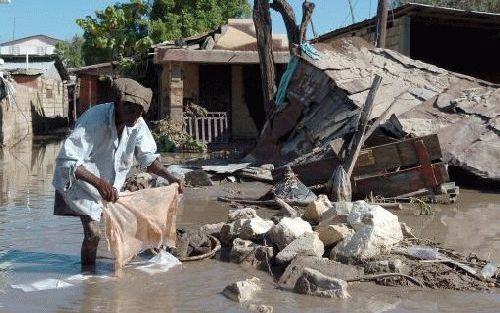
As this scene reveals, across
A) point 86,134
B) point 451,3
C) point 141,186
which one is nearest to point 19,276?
point 86,134

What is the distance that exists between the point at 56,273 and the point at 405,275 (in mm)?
2702

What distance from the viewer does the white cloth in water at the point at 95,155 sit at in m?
4.76

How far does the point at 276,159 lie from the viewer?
39.7 feet

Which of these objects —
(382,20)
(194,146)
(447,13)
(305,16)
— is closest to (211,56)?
(194,146)

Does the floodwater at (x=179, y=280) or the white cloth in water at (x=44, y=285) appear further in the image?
the white cloth in water at (x=44, y=285)

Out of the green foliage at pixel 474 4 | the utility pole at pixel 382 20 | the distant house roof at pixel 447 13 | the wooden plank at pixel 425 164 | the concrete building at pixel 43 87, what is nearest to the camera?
the wooden plank at pixel 425 164

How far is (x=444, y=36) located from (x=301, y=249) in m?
15.1

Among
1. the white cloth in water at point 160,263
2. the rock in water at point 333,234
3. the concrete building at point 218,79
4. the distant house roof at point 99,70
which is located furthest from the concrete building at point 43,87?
the rock in water at point 333,234

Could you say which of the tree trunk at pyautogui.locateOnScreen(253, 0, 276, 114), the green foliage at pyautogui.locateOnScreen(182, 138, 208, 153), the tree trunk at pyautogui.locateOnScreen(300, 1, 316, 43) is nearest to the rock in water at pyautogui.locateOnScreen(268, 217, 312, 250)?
the tree trunk at pyautogui.locateOnScreen(300, 1, 316, 43)

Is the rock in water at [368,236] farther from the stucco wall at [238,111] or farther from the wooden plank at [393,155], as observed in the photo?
the stucco wall at [238,111]

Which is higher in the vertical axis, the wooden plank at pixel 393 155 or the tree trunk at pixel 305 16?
the tree trunk at pixel 305 16

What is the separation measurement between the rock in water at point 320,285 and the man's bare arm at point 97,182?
57.7 inches

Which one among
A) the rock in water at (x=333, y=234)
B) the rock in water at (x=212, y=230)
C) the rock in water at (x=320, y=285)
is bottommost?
the rock in water at (x=212, y=230)

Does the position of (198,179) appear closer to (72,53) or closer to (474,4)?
(474,4)
